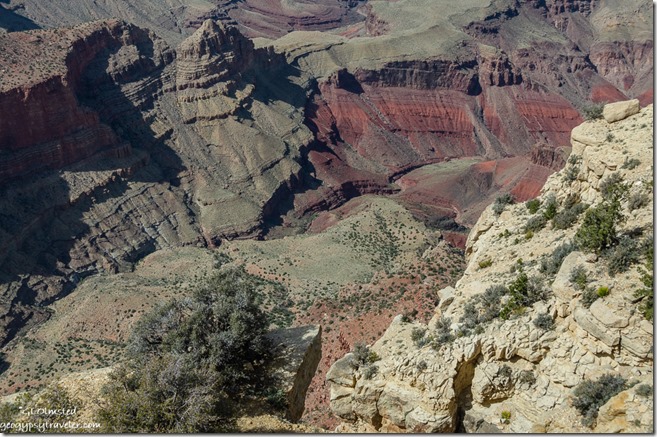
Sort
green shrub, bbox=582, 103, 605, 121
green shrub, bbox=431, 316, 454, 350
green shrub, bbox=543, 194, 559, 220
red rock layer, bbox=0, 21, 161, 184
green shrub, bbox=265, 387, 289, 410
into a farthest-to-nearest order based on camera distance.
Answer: red rock layer, bbox=0, 21, 161, 184, green shrub, bbox=582, 103, 605, 121, green shrub, bbox=543, 194, 559, 220, green shrub, bbox=265, 387, 289, 410, green shrub, bbox=431, 316, 454, 350

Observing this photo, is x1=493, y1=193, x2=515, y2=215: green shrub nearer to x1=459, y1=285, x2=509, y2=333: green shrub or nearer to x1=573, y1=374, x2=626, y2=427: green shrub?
x1=459, y1=285, x2=509, y2=333: green shrub

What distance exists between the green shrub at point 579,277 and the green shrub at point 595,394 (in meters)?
3.08

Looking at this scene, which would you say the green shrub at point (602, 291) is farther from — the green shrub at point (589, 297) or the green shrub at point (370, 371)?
the green shrub at point (370, 371)

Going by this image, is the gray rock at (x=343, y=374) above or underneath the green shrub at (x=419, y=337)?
underneath

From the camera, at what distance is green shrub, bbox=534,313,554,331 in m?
21.4

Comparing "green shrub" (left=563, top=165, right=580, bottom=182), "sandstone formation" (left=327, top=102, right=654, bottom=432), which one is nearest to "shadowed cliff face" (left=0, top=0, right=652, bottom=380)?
"sandstone formation" (left=327, top=102, right=654, bottom=432)

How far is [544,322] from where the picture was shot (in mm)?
21516

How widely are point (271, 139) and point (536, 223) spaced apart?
3080 inches

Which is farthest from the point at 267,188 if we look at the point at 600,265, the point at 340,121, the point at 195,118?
the point at 600,265

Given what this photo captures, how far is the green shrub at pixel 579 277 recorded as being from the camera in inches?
825

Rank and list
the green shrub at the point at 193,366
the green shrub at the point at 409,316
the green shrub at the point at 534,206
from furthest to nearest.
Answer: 1. the green shrub at the point at 534,206
2. the green shrub at the point at 409,316
3. the green shrub at the point at 193,366

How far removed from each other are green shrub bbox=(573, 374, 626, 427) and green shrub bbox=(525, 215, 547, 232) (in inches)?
407

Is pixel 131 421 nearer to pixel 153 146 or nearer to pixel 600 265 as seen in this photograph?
pixel 600 265

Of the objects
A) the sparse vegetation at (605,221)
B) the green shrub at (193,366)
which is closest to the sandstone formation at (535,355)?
the sparse vegetation at (605,221)
